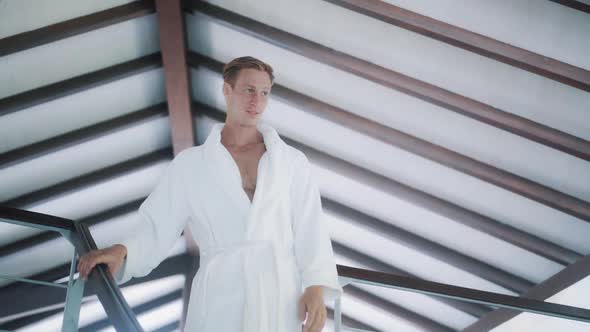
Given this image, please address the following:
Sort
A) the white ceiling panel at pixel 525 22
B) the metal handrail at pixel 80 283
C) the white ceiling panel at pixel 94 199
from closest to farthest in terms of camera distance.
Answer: the metal handrail at pixel 80 283
the white ceiling panel at pixel 525 22
the white ceiling panel at pixel 94 199

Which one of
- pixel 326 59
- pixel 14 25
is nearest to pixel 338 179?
pixel 326 59

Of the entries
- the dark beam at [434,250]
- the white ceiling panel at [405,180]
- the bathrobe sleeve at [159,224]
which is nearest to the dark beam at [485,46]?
the white ceiling panel at [405,180]

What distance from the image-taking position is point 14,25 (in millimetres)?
3199

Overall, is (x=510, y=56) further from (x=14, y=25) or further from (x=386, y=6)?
(x=14, y=25)

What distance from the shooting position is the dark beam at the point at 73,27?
323 centimetres

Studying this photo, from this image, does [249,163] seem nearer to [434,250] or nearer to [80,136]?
[80,136]

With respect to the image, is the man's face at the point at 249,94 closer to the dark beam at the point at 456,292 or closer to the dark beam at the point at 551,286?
the dark beam at the point at 456,292

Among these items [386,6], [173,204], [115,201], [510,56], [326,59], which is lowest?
[173,204]

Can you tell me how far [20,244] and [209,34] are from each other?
239cm

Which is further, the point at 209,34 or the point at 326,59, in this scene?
the point at 209,34

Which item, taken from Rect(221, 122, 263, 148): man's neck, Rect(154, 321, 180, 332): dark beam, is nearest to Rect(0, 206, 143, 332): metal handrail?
Rect(221, 122, 263, 148): man's neck

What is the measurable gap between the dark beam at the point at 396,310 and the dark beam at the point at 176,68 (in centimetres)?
261

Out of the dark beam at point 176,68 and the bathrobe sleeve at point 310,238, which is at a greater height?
the dark beam at point 176,68

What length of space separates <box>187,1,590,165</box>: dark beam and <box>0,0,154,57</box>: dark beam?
0.60 meters
